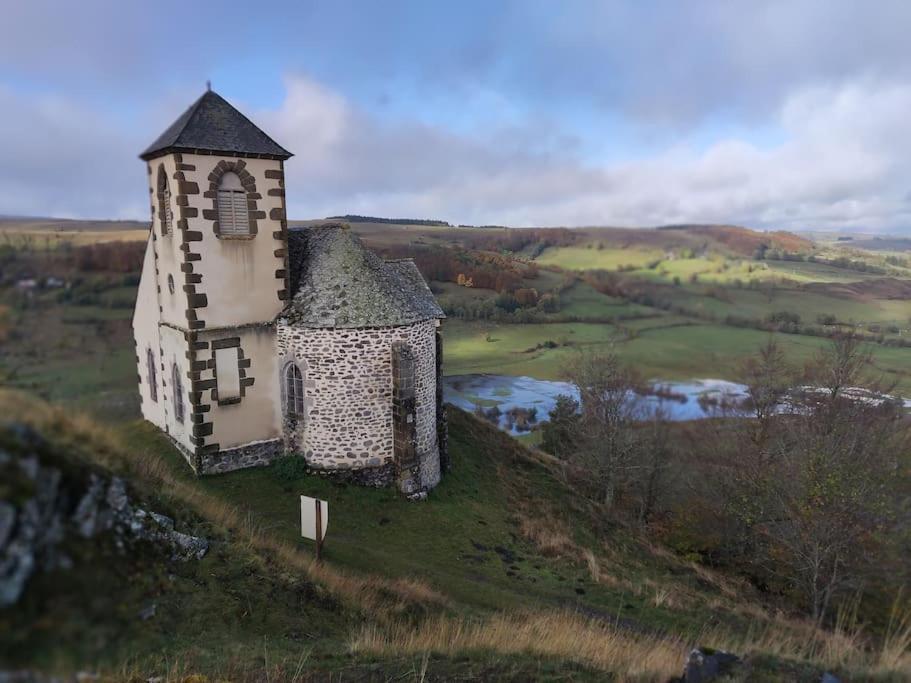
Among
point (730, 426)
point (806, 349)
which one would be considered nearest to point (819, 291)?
point (806, 349)

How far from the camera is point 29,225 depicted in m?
5.28

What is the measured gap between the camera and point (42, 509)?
82.0 inches

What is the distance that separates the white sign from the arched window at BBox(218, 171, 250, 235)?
7.85 m

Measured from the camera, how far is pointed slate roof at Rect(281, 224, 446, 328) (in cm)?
1513

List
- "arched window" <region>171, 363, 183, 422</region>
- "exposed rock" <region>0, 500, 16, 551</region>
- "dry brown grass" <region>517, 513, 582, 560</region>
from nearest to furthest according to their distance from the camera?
"exposed rock" <region>0, 500, 16, 551</region> → "arched window" <region>171, 363, 183, 422</region> → "dry brown grass" <region>517, 513, 582, 560</region>

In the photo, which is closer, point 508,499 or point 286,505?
point 286,505

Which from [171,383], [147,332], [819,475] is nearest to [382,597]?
[171,383]

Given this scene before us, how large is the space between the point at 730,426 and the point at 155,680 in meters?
27.5

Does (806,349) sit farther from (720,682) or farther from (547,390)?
(720,682)

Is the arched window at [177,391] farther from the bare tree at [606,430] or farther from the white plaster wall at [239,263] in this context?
the bare tree at [606,430]

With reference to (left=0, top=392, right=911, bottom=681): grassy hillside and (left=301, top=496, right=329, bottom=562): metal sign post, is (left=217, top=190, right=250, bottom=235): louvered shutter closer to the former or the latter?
(left=0, top=392, right=911, bottom=681): grassy hillside

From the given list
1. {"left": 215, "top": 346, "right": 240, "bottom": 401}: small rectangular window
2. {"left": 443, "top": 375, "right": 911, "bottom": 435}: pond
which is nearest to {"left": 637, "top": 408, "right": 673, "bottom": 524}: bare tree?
{"left": 443, "top": 375, "right": 911, "bottom": 435}: pond

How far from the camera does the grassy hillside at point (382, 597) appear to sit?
96.0 inches

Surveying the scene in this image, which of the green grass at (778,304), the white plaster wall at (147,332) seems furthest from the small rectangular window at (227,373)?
the green grass at (778,304)
